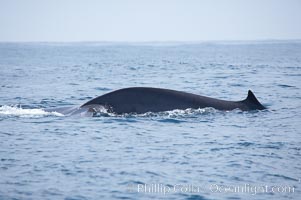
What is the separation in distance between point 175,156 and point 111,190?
7.52ft

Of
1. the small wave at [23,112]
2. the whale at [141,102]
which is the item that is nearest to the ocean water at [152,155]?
the small wave at [23,112]

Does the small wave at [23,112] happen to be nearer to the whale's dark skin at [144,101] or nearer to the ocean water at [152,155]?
the ocean water at [152,155]

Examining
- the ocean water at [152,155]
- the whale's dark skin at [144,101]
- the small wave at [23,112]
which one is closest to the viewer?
the ocean water at [152,155]

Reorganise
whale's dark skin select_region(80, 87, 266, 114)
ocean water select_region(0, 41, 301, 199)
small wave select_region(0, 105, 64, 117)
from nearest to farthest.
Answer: ocean water select_region(0, 41, 301, 199) < whale's dark skin select_region(80, 87, 266, 114) < small wave select_region(0, 105, 64, 117)

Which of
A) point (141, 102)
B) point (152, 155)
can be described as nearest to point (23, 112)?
point (141, 102)

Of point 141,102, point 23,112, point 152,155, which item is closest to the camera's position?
point 152,155

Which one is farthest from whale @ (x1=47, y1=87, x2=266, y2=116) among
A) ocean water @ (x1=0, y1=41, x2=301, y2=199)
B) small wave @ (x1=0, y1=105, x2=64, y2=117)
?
small wave @ (x1=0, y1=105, x2=64, y2=117)

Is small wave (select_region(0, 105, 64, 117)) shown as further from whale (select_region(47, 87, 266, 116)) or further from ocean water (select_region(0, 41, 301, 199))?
whale (select_region(47, 87, 266, 116))

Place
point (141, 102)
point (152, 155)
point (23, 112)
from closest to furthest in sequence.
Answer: point (152, 155) → point (141, 102) → point (23, 112)

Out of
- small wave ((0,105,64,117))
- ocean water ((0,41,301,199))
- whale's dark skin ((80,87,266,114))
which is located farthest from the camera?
small wave ((0,105,64,117))

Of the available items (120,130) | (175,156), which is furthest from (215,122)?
(175,156)

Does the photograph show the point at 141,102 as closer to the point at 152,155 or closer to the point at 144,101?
the point at 144,101

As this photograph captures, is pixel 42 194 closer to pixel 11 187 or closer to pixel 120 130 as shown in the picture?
pixel 11 187

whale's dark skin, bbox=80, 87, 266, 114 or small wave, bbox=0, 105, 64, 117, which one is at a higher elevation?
whale's dark skin, bbox=80, 87, 266, 114
